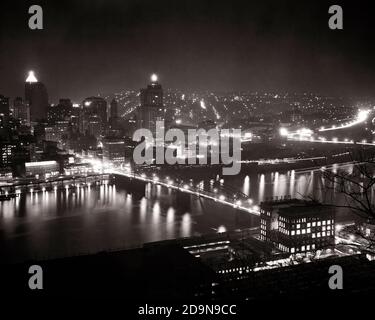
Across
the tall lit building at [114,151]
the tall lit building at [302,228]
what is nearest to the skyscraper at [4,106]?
the tall lit building at [114,151]

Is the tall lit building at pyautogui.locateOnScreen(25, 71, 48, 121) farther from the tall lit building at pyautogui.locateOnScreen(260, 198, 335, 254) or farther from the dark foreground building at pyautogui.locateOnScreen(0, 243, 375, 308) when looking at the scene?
the dark foreground building at pyautogui.locateOnScreen(0, 243, 375, 308)

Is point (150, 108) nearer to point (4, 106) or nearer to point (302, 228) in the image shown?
point (4, 106)

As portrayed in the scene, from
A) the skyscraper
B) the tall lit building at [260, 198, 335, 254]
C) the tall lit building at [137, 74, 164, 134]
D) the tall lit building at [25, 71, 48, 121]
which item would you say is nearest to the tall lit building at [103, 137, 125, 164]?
the skyscraper
